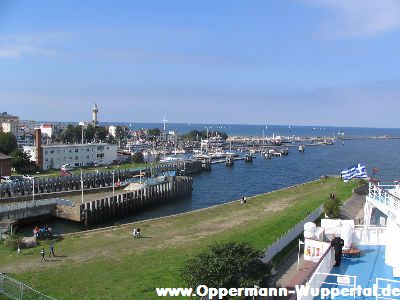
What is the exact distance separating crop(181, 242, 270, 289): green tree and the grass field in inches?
166

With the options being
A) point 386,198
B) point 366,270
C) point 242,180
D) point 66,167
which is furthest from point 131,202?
point 366,270

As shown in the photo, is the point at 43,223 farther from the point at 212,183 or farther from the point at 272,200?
the point at 212,183

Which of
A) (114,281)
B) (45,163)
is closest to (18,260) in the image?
(114,281)

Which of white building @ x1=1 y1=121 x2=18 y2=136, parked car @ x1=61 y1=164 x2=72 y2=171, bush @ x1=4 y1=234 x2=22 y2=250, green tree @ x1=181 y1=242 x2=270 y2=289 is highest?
white building @ x1=1 y1=121 x2=18 y2=136

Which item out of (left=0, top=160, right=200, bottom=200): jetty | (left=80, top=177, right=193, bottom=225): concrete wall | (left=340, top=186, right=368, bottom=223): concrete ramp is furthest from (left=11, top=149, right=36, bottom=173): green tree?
(left=340, top=186, right=368, bottom=223): concrete ramp

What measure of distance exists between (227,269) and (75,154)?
73199 mm

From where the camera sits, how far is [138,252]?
30.7 meters

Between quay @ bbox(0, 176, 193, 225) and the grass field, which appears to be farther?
quay @ bbox(0, 176, 193, 225)

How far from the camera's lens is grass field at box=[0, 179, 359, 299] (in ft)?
77.2

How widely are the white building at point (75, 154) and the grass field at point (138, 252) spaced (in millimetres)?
45215

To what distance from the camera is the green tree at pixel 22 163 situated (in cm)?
7494

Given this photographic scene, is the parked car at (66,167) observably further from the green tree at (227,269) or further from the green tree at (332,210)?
the green tree at (227,269)

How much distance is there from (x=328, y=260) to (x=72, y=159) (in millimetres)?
78093

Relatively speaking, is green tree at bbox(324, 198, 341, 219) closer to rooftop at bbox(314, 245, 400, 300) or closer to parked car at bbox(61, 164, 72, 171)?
rooftop at bbox(314, 245, 400, 300)
